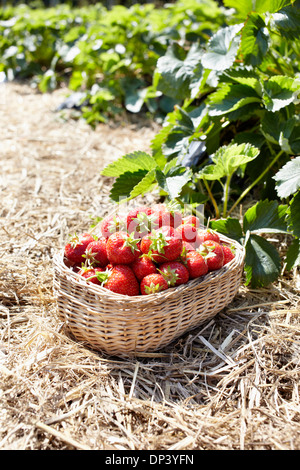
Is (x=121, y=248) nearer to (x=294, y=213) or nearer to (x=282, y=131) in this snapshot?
(x=294, y=213)

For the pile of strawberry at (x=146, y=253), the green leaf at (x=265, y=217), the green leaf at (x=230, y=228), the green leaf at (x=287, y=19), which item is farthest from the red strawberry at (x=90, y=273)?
the green leaf at (x=287, y=19)

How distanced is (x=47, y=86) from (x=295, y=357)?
3.81 m

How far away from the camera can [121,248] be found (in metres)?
1.47

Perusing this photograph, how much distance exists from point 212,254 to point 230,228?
423mm

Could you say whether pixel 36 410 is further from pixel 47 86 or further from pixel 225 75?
pixel 47 86

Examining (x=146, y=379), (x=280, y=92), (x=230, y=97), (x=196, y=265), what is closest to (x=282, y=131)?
(x=280, y=92)

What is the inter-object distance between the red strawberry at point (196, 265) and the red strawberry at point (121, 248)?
18 centimetres

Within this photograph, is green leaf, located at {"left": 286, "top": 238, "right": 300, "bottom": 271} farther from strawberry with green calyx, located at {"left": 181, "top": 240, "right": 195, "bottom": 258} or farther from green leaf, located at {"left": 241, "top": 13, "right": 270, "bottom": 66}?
green leaf, located at {"left": 241, "top": 13, "right": 270, "bottom": 66}

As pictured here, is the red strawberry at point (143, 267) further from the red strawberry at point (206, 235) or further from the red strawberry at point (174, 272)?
the red strawberry at point (206, 235)

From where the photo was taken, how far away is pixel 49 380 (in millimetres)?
1427

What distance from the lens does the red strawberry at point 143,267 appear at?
1476 mm

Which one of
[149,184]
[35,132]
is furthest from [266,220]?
[35,132]
